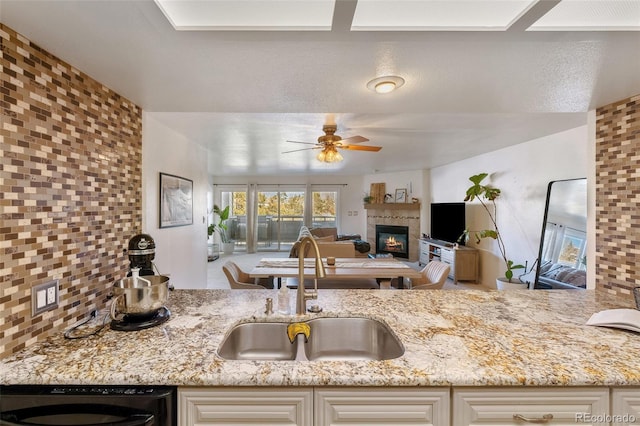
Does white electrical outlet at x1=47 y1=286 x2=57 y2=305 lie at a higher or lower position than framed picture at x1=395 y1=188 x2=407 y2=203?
lower

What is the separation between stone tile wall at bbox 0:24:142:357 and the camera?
0.96 metres

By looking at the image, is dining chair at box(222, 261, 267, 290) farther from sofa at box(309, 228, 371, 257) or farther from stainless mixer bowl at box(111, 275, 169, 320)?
sofa at box(309, 228, 371, 257)

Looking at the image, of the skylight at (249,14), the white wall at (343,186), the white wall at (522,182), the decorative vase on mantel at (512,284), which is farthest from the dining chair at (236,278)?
the white wall at (343,186)

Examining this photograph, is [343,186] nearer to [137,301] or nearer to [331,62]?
[331,62]

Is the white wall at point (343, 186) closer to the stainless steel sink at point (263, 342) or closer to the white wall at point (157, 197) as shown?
the white wall at point (157, 197)

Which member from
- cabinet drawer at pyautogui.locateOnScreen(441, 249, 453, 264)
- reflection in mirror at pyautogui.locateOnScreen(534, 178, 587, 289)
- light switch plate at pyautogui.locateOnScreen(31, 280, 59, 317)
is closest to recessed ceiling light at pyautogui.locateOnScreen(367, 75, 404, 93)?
light switch plate at pyautogui.locateOnScreen(31, 280, 59, 317)

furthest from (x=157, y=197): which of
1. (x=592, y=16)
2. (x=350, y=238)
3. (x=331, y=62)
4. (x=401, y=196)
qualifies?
(x=401, y=196)

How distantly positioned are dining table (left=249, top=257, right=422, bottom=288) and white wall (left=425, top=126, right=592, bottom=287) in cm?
179

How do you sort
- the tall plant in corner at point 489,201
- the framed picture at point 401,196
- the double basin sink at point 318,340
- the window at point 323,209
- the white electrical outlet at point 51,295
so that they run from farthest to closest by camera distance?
the window at point 323,209
the framed picture at point 401,196
the tall plant in corner at point 489,201
the double basin sink at point 318,340
the white electrical outlet at point 51,295

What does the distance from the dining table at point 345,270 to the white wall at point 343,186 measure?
4.57m

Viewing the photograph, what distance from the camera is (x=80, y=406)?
A: 85 centimetres

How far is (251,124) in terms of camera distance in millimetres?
2902

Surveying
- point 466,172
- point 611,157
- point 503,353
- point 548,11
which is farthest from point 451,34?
point 466,172

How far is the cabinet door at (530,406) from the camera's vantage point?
90 centimetres
